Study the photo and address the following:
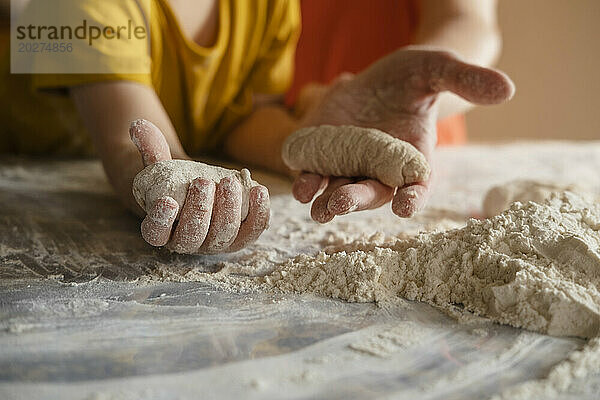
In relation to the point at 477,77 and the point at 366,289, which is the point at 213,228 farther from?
the point at 477,77

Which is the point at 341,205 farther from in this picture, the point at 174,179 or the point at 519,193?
the point at 519,193

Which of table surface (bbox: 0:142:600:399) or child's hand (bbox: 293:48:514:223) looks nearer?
table surface (bbox: 0:142:600:399)

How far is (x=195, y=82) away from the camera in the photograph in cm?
111

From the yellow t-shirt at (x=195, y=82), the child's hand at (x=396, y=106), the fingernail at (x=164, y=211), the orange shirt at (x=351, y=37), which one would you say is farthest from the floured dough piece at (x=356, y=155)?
the orange shirt at (x=351, y=37)

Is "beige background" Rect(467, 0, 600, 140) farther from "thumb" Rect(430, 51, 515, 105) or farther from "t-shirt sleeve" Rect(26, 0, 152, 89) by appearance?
"t-shirt sleeve" Rect(26, 0, 152, 89)

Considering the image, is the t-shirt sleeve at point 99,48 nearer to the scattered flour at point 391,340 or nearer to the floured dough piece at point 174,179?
the floured dough piece at point 174,179

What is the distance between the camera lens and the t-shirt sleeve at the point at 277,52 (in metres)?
1.19

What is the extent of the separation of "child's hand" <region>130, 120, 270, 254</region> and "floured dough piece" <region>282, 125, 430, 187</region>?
6.1 inches

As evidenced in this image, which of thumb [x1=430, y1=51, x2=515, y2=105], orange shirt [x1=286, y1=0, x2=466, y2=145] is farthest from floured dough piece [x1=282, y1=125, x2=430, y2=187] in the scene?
orange shirt [x1=286, y1=0, x2=466, y2=145]

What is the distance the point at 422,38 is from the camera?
1.24 m

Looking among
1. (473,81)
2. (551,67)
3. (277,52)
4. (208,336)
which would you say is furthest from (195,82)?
(551,67)

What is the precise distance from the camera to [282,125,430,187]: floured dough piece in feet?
2.23

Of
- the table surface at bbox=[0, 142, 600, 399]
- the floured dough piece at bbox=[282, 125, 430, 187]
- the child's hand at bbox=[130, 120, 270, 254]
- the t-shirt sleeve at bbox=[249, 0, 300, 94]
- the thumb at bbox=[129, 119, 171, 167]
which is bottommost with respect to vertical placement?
the table surface at bbox=[0, 142, 600, 399]

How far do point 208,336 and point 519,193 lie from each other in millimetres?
534
